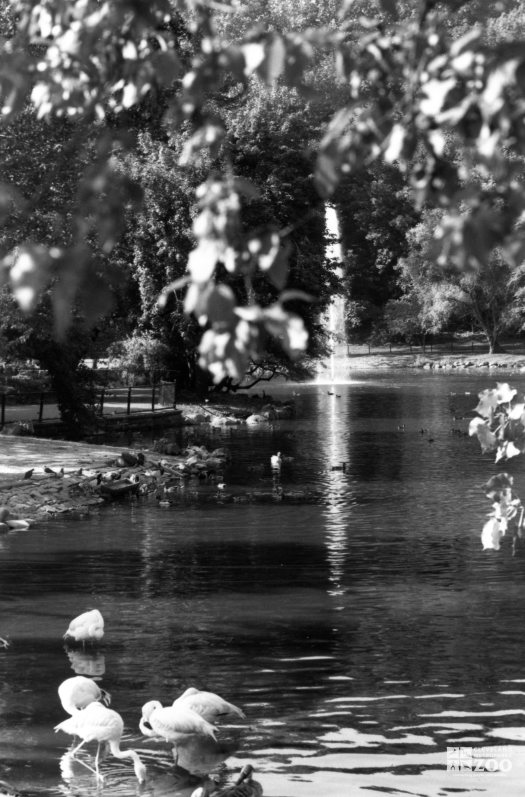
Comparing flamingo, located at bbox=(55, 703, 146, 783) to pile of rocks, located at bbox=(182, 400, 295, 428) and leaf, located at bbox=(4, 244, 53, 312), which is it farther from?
pile of rocks, located at bbox=(182, 400, 295, 428)

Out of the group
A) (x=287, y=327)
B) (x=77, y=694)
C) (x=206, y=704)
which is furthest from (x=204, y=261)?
(x=77, y=694)

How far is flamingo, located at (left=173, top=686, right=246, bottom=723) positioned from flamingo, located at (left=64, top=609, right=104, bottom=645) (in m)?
2.40

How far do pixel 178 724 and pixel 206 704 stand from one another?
43cm

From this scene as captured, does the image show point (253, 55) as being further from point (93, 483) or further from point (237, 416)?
point (237, 416)

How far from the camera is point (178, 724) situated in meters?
7.92

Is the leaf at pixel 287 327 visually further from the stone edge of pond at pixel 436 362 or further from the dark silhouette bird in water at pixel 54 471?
the stone edge of pond at pixel 436 362

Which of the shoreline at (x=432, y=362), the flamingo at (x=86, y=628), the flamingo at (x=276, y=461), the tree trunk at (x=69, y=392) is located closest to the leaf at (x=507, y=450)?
the flamingo at (x=86, y=628)

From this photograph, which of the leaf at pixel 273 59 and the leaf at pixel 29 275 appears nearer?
the leaf at pixel 29 275

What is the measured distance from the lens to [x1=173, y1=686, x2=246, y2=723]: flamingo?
27.1 ft

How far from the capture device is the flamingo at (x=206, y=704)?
8.26 metres

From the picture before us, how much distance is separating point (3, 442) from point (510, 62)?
22024mm

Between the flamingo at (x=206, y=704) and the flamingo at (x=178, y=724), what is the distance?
0.10 metres

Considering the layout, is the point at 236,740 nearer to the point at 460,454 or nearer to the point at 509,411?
the point at 509,411

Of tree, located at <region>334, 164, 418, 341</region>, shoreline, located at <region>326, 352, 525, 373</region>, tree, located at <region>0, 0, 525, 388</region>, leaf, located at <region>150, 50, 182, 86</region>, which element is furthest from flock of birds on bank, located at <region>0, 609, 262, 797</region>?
tree, located at <region>334, 164, 418, 341</region>
